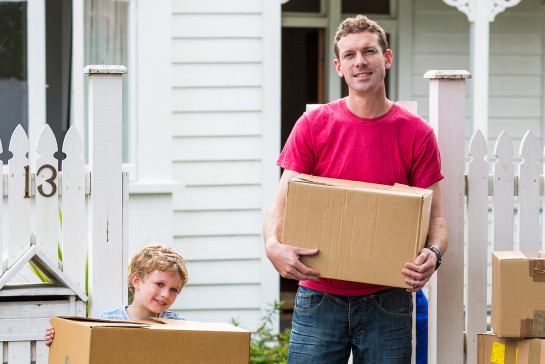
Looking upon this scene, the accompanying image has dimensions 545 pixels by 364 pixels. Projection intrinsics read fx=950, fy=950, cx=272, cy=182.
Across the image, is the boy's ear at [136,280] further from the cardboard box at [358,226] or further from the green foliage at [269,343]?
the green foliage at [269,343]

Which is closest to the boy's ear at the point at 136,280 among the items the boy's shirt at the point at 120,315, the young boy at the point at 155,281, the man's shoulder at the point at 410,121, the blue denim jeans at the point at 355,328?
the young boy at the point at 155,281

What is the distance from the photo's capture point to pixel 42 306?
3.98 m

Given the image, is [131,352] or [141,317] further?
[141,317]

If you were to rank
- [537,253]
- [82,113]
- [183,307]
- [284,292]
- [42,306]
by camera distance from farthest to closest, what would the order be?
[284,292]
[183,307]
[82,113]
[42,306]
[537,253]

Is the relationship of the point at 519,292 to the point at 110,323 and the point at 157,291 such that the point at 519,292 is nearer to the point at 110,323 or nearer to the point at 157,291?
the point at 157,291

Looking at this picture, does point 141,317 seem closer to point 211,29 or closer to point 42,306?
point 42,306

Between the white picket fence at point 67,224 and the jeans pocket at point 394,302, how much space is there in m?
1.19

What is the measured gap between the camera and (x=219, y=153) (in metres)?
7.02

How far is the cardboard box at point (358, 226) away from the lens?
326 centimetres

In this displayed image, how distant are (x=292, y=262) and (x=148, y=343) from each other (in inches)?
22.3

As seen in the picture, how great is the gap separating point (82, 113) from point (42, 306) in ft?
8.90

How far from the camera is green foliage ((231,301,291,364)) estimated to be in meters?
6.27

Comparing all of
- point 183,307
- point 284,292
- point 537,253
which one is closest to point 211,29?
point 183,307

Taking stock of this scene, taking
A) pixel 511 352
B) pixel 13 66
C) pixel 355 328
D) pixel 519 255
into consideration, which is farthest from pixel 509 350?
pixel 13 66
